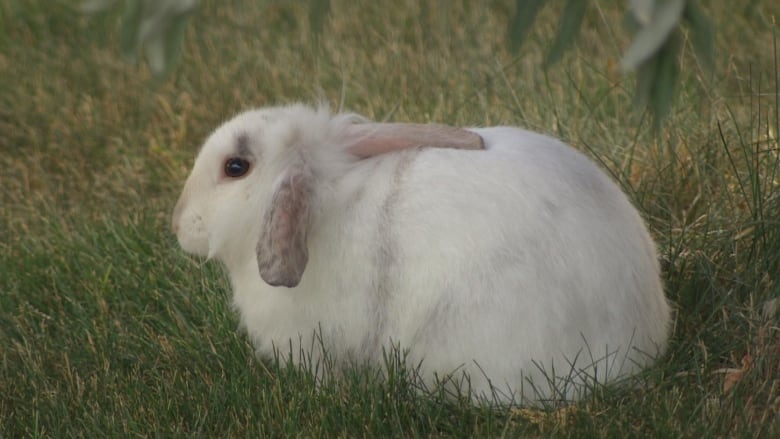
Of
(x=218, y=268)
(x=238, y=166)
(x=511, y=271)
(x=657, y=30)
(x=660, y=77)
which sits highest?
(x=657, y=30)

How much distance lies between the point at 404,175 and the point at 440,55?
2.96m

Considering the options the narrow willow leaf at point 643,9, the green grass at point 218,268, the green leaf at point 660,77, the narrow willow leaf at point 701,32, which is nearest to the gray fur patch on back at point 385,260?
the green grass at point 218,268

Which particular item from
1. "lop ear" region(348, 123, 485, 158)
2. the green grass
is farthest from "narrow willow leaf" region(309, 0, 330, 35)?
"lop ear" region(348, 123, 485, 158)

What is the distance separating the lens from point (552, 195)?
10.9 ft

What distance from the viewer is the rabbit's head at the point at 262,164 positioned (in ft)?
11.6

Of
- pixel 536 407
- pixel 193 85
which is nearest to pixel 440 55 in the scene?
pixel 193 85

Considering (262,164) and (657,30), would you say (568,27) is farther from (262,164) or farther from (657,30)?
(262,164)

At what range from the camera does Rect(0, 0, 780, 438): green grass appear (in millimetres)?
3406

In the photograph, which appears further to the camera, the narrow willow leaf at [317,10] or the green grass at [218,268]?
the green grass at [218,268]

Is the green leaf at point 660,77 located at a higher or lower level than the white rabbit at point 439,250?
higher

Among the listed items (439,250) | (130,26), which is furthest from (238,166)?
(130,26)

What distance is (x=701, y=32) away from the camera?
7.33 ft

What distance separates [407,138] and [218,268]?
104 centimetres

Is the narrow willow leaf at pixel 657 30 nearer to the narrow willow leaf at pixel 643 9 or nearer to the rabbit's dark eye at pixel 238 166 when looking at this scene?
the narrow willow leaf at pixel 643 9
